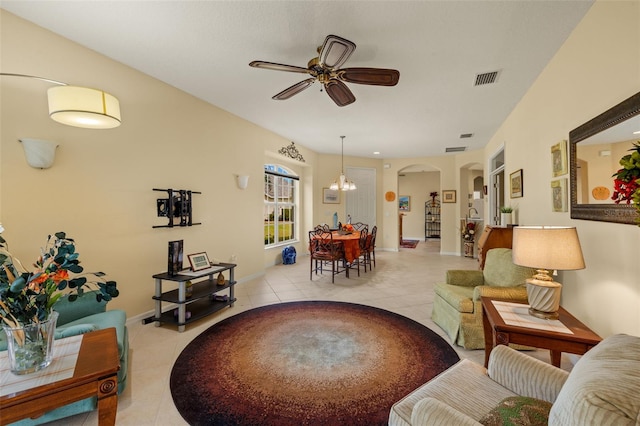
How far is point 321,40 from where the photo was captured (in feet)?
8.04

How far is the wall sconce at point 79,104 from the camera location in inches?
73.5

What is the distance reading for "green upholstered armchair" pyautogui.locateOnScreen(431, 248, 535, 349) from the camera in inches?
94.0

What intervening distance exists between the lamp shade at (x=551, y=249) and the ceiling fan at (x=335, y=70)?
158cm

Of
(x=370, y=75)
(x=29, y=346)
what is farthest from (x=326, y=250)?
(x=29, y=346)

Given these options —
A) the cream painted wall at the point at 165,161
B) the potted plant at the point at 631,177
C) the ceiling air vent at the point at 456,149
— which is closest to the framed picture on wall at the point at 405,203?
the ceiling air vent at the point at 456,149

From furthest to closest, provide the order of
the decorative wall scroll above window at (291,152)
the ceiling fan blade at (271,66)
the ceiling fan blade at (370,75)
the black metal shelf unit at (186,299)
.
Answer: the decorative wall scroll above window at (291,152) < the black metal shelf unit at (186,299) < the ceiling fan blade at (370,75) < the ceiling fan blade at (271,66)

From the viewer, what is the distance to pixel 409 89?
3.45m

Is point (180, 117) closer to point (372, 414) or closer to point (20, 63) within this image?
point (20, 63)

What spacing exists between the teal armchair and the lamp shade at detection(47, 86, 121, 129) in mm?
1425

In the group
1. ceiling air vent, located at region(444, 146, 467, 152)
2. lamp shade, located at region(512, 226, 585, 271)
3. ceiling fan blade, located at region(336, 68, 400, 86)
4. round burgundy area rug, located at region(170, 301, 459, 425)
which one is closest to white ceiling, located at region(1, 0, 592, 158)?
ceiling fan blade, located at region(336, 68, 400, 86)

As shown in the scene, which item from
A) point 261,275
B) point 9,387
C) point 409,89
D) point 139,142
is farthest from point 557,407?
point 261,275

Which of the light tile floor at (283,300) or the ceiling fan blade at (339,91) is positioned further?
the ceiling fan blade at (339,91)

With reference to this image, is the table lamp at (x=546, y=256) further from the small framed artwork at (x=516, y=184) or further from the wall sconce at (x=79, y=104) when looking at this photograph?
the wall sconce at (x=79, y=104)

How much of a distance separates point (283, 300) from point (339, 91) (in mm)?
2764
